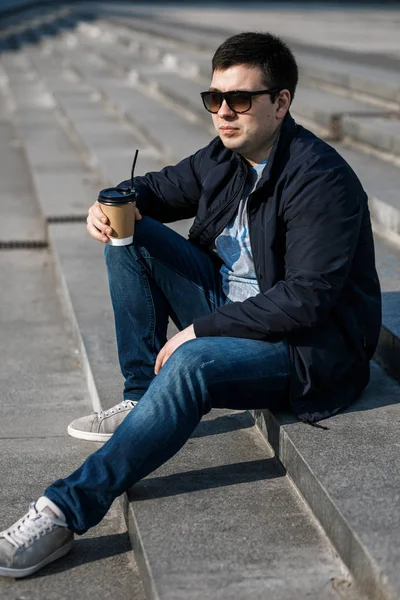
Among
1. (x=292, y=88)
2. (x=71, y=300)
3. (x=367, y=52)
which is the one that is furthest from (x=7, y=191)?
(x=292, y=88)

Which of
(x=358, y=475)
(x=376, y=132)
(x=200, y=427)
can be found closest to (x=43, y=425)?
(x=200, y=427)

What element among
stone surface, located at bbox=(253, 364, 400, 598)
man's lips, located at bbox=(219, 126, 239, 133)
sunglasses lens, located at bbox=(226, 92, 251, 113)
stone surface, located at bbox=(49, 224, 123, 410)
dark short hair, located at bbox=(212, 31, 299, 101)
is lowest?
stone surface, located at bbox=(49, 224, 123, 410)

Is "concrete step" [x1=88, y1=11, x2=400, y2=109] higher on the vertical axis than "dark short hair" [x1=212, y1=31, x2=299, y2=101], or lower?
lower

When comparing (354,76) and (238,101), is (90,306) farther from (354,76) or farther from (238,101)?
(354,76)

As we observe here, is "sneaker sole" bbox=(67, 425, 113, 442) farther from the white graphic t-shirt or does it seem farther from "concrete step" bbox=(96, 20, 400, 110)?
"concrete step" bbox=(96, 20, 400, 110)

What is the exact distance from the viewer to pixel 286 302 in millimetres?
2621

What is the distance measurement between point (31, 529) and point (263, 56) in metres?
1.45

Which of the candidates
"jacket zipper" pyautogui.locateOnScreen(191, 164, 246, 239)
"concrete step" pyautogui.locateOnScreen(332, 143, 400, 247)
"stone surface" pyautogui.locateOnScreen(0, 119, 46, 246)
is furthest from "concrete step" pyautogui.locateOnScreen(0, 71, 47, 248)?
"jacket zipper" pyautogui.locateOnScreen(191, 164, 246, 239)

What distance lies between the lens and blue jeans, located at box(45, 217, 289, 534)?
8.09 feet

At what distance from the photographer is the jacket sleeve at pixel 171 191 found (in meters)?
3.23

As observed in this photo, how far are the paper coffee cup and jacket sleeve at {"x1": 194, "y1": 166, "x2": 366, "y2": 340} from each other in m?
0.48

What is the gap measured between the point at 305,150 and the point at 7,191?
199 inches

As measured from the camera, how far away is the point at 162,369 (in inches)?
101

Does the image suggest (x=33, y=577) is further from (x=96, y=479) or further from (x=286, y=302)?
(x=286, y=302)
